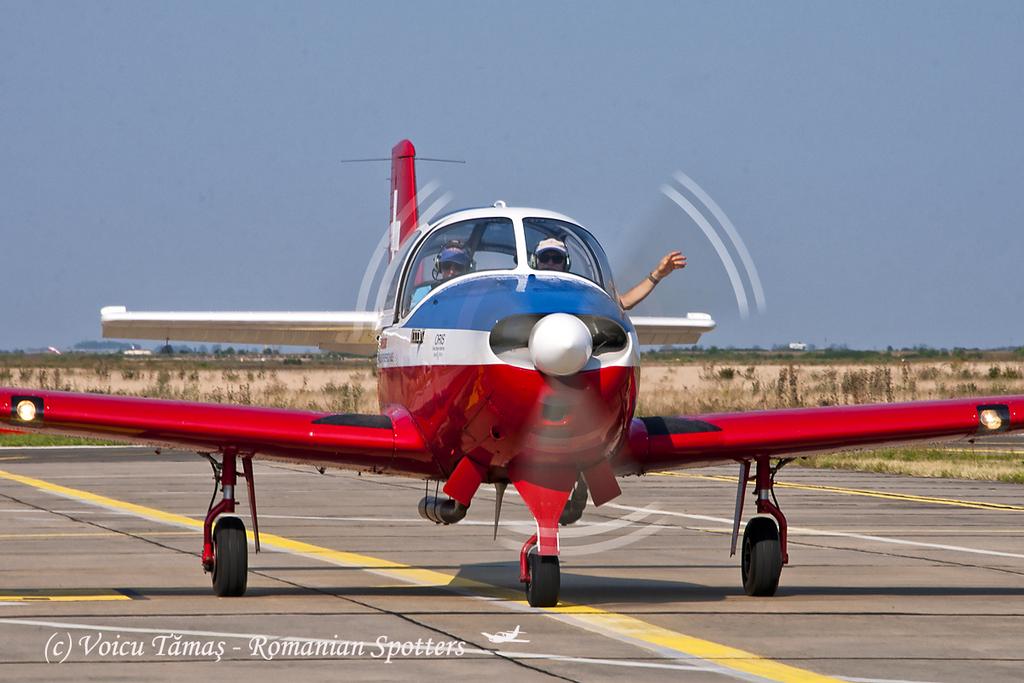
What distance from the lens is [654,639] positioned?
32.4 feet

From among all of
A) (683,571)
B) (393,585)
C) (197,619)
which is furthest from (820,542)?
(197,619)

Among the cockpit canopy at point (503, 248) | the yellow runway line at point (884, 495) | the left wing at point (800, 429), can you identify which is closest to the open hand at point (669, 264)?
the cockpit canopy at point (503, 248)

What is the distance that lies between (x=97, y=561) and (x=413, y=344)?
4.34 m

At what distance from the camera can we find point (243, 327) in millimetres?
21984

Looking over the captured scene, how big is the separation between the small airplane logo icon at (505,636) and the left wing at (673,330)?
1233cm

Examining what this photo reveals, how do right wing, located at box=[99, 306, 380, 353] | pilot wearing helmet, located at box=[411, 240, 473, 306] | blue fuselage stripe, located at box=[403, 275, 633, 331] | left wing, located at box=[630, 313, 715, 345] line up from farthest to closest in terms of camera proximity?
left wing, located at box=[630, 313, 715, 345], right wing, located at box=[99, 306, 380, 353], pilot wearing helmet, located at box=[411, 240, 473, 306], blue fuselage stripe, located at box=[403, 275, 633, 331]

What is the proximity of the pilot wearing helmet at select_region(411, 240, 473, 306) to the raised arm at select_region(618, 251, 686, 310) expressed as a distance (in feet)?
4.51

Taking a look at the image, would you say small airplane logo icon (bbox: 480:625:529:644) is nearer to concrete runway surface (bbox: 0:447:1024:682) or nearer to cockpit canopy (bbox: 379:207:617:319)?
concrete runway surface (bbox: 0:447:1024:682)

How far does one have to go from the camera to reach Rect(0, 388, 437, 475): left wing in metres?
11.9

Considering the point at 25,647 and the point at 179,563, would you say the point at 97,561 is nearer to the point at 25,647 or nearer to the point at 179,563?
the point at 179,563

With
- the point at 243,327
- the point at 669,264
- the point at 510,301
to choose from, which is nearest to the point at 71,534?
the point at 243,327

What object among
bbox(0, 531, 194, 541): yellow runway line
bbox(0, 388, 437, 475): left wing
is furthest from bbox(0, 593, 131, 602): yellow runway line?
bbox(0, 531, 194, 541): yellow runway line

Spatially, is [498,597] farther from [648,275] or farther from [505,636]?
[648,275]

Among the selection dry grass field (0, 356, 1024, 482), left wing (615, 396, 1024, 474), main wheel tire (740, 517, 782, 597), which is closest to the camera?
main wheel tire (740, 517, 782, 597)
